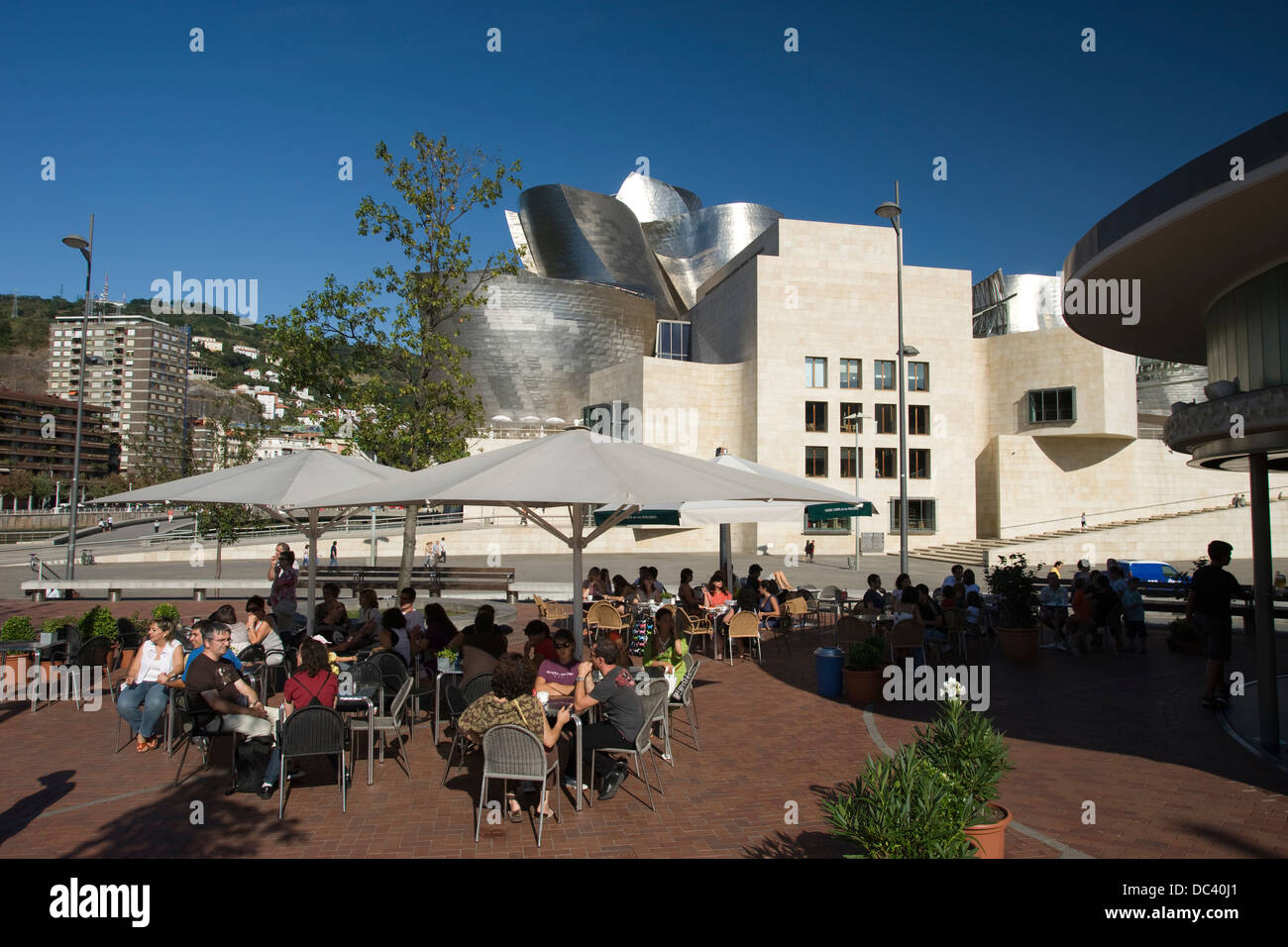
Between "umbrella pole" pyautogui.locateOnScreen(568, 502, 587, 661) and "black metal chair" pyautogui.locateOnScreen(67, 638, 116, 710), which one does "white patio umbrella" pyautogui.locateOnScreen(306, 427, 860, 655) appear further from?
"black metal chair" pyautogui.locateOnScreen(67, 638, 116, 710)

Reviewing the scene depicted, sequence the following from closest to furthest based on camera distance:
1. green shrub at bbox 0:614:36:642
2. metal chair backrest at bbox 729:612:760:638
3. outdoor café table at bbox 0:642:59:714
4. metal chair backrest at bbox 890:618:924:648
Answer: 1. outdoor café table at bbox 0:642:59:714
2. green shrub at bbox 0:614:36:642
3. metal chair backrest at bbox 890:618:924:648
4. metal chair backrest at bbox 729:612:760:638

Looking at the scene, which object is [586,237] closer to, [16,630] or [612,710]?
[16,630]

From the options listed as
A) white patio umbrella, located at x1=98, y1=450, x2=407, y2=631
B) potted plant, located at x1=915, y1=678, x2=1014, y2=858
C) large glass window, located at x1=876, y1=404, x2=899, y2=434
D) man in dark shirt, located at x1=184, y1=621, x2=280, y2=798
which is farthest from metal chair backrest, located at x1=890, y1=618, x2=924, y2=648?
large glass window, located at x1=876, y1=404, x2=899, y2=434

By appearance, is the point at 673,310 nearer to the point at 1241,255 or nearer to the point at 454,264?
the point at 454,264

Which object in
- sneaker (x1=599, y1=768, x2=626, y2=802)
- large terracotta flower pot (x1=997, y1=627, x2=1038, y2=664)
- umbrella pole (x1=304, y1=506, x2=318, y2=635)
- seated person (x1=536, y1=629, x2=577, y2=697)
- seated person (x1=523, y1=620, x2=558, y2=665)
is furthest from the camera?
large terracotta flower pot (x1=997, y1=627, x2=1038, y2=664)

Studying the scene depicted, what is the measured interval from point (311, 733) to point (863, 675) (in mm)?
6241

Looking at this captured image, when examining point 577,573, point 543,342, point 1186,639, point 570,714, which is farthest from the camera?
Result: point 543,342

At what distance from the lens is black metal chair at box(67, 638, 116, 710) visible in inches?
380

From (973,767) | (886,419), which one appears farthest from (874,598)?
(886,419)

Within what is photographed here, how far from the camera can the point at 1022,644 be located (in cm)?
1173

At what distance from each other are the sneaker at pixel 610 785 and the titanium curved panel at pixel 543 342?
164 feet

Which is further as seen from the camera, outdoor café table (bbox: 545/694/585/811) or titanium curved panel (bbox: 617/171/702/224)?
titanium curved panel (bbox: 617/171/702/224)

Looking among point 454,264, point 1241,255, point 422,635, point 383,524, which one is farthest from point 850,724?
point 383,524

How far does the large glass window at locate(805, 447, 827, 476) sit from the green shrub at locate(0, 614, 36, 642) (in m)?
34.8
